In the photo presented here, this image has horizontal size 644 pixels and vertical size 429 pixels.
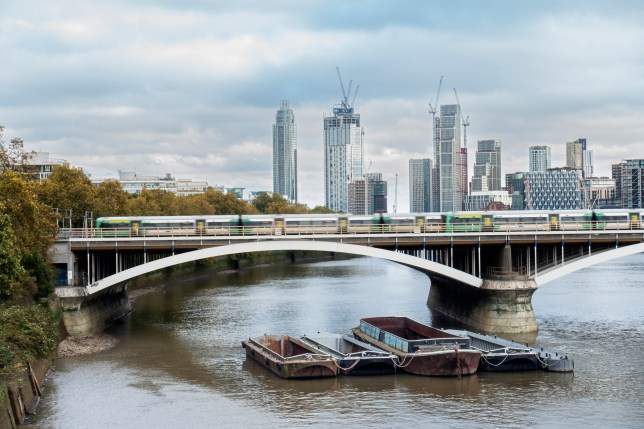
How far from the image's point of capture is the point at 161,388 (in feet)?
181

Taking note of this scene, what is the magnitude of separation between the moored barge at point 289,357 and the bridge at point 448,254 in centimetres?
1034

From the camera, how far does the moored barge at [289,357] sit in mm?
56062

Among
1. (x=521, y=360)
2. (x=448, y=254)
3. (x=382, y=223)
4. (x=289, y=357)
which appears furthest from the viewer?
(x=382, y=223)

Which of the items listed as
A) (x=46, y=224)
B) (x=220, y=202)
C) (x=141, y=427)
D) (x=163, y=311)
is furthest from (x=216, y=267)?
(x=141, y=427)

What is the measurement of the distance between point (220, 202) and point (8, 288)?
115738 millimetres

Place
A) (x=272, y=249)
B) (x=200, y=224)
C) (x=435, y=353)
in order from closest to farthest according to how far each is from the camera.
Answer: (x=435, y=353) < (x=272, y=249) < (x=200, y=224)

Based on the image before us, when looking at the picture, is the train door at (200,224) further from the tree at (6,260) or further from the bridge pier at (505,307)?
the tree at (6,260)

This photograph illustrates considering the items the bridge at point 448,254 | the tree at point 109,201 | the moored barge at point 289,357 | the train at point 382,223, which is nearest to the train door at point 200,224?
the train at point 382,223

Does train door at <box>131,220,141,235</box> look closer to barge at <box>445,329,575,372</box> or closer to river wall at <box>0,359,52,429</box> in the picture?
river wall at <box>0,359,52,429</box>

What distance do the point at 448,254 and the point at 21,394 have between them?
148 feet

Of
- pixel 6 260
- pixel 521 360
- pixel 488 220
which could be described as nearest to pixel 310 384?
pixel 521 360

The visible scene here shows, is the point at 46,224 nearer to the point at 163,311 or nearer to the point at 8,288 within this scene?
the point at 8,288

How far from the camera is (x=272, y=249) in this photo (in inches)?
2835

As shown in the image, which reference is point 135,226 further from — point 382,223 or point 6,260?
point 6,260
